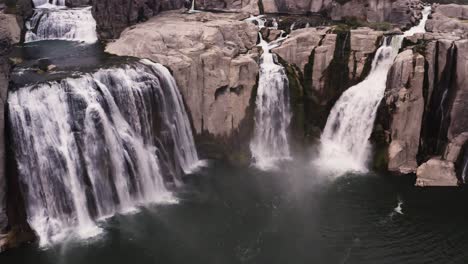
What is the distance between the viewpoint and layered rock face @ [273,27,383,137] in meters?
34.4

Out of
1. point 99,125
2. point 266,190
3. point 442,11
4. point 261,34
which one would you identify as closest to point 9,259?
point 99,125

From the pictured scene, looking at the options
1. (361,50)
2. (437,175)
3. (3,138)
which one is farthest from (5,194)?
(437,175)

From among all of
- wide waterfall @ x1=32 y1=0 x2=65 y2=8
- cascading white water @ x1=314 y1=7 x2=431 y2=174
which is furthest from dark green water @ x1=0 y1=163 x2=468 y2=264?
wide waterfall @ x1=32 y1=0 x2=65 y2=8

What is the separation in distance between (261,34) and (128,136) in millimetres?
16607

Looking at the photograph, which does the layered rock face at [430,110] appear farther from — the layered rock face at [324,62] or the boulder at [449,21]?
Result: the layered rock face at [324,62]

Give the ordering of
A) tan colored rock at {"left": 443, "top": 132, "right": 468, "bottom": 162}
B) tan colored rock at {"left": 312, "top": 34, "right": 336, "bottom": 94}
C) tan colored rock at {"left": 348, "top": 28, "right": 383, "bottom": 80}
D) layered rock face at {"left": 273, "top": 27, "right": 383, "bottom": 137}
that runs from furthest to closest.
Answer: tan colored rock at {"left": 312, "top": 34, "right": 336, "bottom": 94} → layered rock face at {"left": 273, "top": 27, "right": 383, "bottom": 137} → tan colored rock at {"left": 348, "top": 28, "right": 383, "bottom": 80} → tan colored rock at {"left": 443, "top": 132, "right": 468, "bottom": 162}

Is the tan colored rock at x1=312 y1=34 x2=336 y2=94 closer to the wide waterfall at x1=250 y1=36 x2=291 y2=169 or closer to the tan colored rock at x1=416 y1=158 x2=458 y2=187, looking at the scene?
the wide waterfall at x1=250 y1=36 x2=291 y2=169

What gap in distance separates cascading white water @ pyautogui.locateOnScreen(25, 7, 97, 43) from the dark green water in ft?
61.2

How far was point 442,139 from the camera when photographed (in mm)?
31125

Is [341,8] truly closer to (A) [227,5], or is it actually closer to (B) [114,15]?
(A) [227,5]

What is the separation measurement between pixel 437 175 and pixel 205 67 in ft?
57.2

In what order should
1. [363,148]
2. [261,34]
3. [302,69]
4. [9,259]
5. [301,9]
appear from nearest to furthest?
[9,259] < [363,148] < [302,69] < [261,34] < [301,9]

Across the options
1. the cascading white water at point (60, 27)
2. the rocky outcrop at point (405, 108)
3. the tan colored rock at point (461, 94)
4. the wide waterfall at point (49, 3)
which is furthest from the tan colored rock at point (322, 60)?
the wide waterfall at point (49, 3)

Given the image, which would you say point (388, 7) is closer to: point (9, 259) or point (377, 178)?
point (377, 178)
